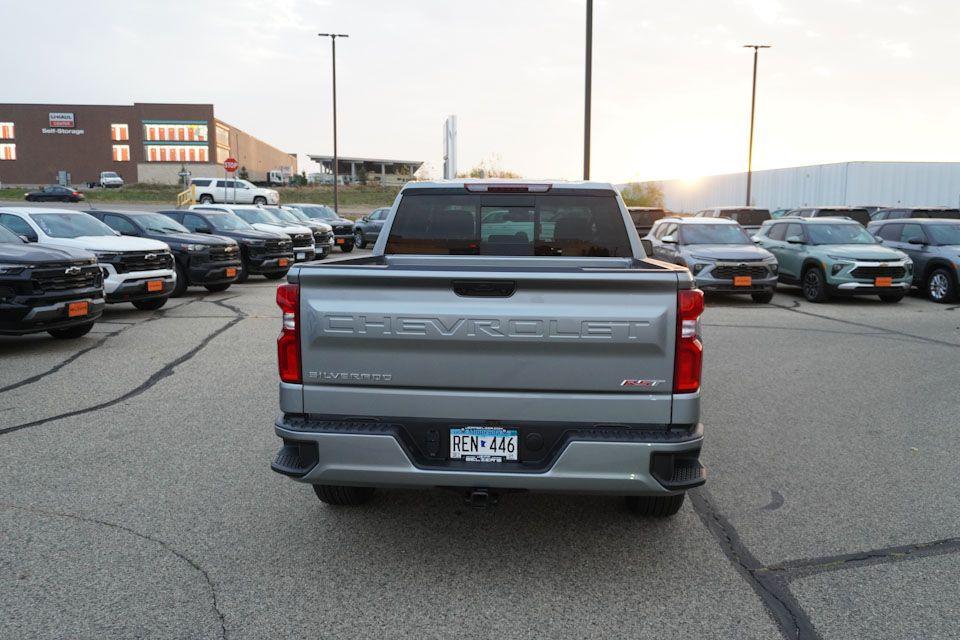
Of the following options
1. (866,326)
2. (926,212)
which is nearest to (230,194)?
(926,212)

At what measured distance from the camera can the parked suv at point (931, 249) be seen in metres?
15.4

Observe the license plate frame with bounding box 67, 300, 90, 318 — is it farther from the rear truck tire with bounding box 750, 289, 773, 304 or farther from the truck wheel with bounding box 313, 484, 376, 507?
the rear truck tire with bounding box 750, 289, 773, 304

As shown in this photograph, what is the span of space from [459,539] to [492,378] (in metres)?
1.21

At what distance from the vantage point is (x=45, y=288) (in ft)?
30.9

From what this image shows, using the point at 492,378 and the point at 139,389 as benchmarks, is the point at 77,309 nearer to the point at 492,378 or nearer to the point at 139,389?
the point at 139,389

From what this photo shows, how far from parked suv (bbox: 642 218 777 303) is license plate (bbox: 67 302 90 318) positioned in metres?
9.34

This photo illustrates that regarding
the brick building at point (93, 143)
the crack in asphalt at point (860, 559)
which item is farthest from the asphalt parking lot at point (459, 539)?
the brick building at point (93, 143)

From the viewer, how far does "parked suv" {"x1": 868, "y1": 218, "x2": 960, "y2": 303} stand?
1545cm

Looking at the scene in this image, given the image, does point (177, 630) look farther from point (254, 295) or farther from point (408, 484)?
point (254, 295)

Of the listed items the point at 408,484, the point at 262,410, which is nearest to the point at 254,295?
the point at 262,410

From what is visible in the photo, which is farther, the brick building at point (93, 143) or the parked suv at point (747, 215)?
the brick building at point (93, 143)

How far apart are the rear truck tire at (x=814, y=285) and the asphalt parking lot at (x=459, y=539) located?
332 inches

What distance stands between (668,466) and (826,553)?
122cm

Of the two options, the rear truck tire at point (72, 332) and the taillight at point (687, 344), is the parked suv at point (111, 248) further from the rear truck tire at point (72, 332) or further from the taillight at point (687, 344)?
the taillight at point (687, 344)
